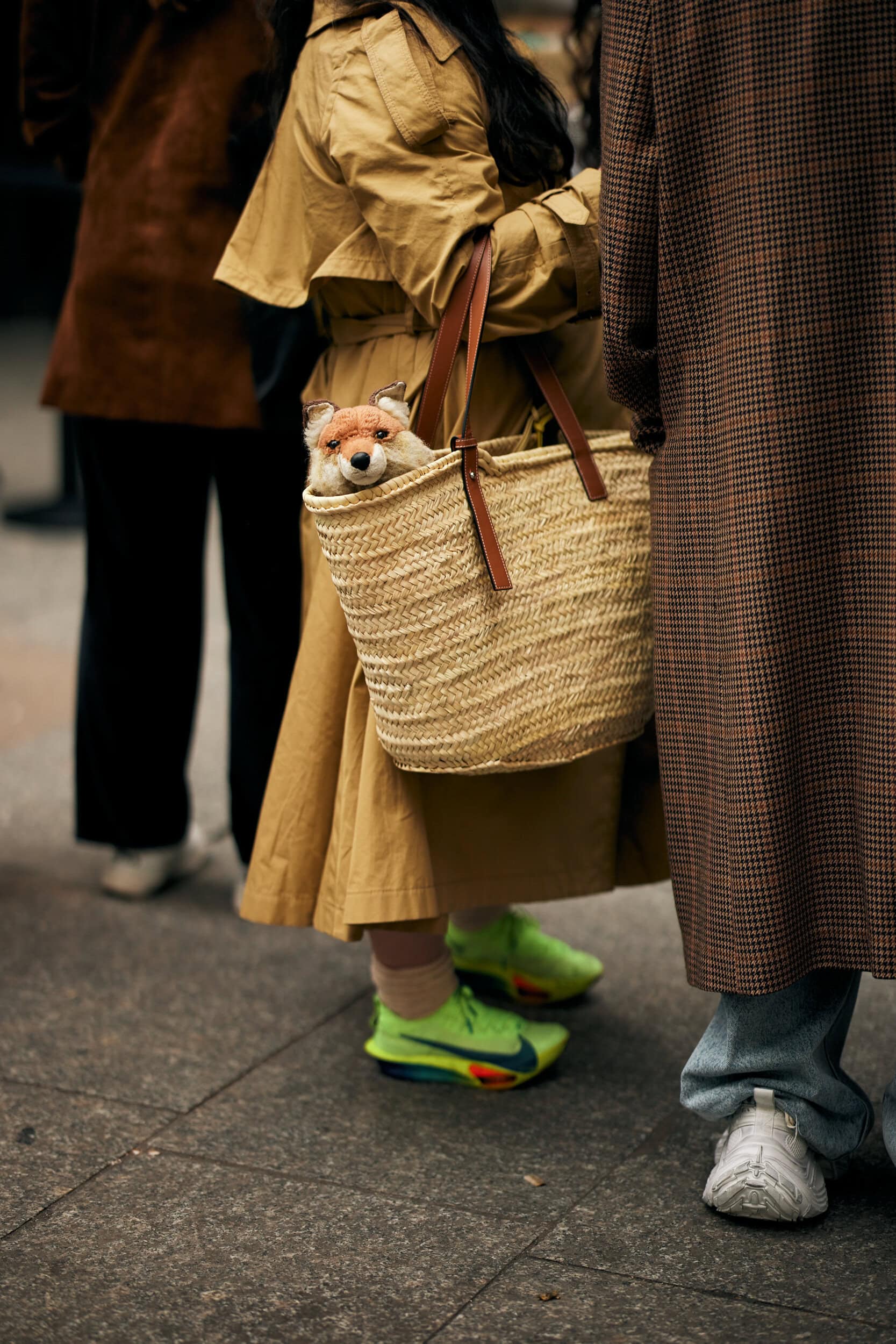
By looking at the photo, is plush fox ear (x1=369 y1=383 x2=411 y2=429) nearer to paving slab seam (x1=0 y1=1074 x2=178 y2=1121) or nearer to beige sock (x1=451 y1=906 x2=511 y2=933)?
beige sock (x1=451 y1=906 x2=511 y2=933)

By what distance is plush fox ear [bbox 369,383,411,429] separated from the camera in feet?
7.33

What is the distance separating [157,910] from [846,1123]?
1.70 m

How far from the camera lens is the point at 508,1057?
8.68 ft

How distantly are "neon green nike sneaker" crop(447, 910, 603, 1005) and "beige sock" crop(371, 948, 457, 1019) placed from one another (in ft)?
0.84

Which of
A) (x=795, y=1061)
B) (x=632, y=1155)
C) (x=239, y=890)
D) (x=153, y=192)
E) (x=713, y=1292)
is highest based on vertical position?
(x=153, y=192)

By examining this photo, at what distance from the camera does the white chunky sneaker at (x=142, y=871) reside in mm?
3492

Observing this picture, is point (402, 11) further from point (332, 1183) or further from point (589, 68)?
point (332, 1183)

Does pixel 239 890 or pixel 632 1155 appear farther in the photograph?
pixel 239 890

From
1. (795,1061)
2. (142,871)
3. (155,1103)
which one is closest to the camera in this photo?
(795,1061)

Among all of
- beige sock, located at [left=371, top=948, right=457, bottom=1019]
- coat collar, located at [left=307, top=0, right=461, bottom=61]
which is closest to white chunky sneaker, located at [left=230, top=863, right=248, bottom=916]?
beige sock, located at [left=371, top=948, right=457, bottom=1019]

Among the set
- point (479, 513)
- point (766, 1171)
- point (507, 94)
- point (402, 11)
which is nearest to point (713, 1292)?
point (766, 1171)

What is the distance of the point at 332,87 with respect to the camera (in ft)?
7.67

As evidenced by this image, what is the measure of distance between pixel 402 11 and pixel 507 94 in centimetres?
20

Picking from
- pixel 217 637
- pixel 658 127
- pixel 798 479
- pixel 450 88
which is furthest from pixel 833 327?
pixel 217 637
